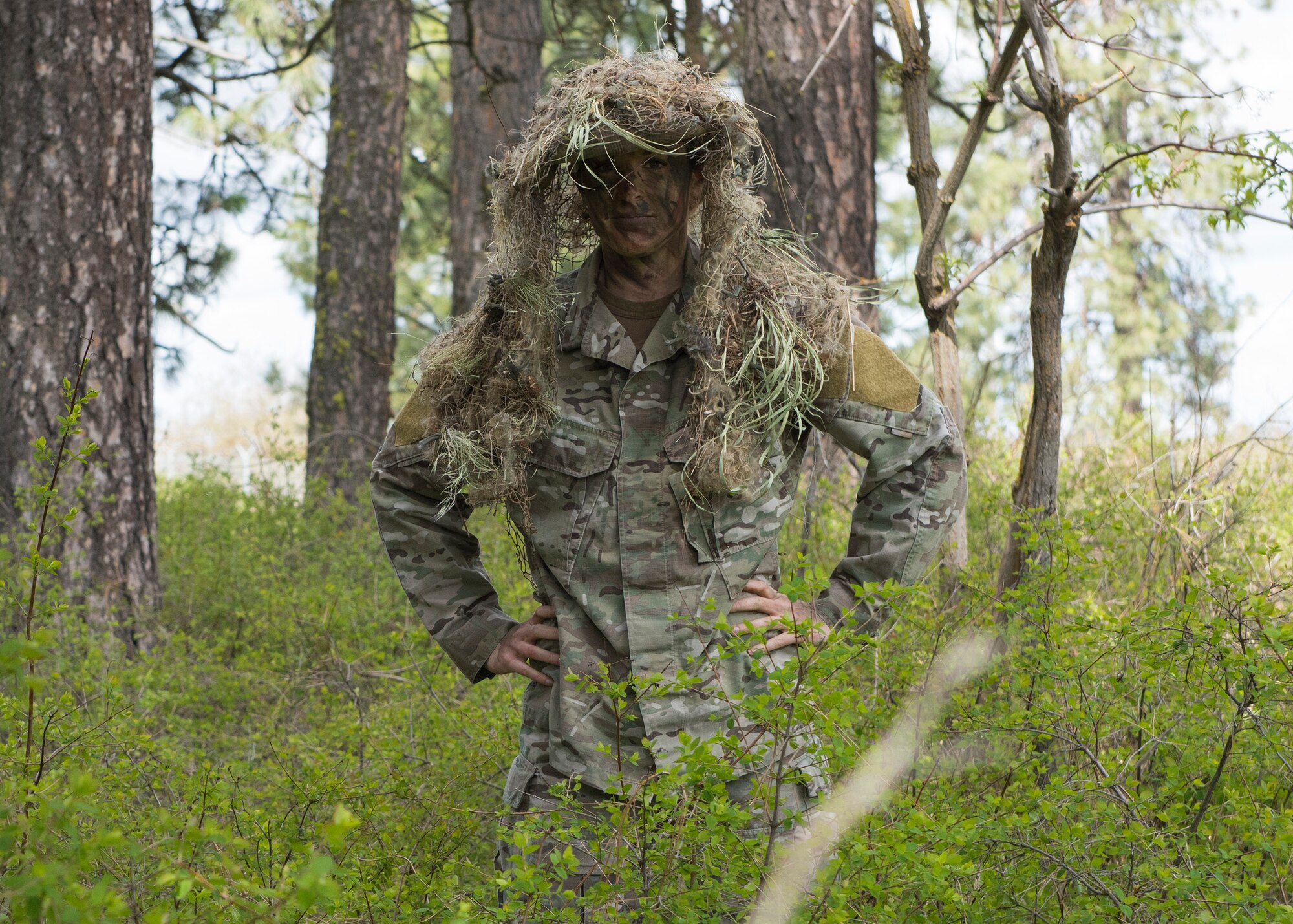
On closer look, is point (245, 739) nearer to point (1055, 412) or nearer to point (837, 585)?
point (837, 585)

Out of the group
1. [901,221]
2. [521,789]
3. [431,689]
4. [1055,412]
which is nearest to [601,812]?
[521,789]

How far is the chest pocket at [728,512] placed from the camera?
2801 millimetres

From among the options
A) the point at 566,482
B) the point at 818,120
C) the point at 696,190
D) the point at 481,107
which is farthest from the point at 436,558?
the point at 481,107

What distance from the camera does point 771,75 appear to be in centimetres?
657

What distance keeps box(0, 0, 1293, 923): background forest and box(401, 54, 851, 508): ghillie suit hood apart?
0.45 feet

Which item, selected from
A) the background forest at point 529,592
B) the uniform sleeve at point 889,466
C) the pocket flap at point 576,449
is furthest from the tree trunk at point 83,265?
the uniform sleeve at point 889,466

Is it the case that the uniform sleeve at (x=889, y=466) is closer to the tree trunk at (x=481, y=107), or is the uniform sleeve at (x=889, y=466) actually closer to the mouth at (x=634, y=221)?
the mouth at (x=634, y=221)

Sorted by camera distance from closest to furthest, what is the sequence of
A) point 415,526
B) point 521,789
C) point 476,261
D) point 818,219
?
point 521,789
point 415,526
point 818,219
point 476,261

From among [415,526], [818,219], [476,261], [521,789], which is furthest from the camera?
[476,261]

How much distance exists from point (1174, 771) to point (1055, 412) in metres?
1.42

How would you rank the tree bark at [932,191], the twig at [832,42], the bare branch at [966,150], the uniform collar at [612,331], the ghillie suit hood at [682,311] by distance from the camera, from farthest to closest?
the twig at [832,42]
the tree bark at [932,191]
the bare branch at [966,150]
the uniform collar at [612,331]
the ghillie suit hood at [682,311]

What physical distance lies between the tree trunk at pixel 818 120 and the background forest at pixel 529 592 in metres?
0.02

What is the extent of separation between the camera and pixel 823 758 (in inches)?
95.1

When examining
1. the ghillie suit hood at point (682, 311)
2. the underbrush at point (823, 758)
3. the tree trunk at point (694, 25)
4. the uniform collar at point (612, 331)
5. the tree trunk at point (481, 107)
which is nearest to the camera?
the underbrush at point (823, 758)
